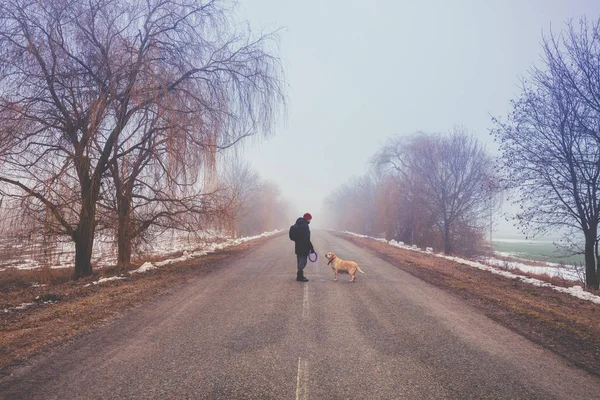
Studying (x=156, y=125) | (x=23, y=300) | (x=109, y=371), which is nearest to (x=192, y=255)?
(x=156, y=125)

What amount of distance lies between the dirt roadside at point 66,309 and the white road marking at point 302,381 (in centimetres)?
305

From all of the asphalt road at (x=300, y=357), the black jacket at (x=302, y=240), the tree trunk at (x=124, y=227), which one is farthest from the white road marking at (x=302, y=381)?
the tree trunk at (x=124, y=227)

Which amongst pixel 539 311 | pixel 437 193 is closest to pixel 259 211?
pixel 437 193

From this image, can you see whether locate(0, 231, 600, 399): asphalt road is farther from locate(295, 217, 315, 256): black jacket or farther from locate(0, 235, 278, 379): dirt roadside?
locate(295, 217, 315, 256): black jacket

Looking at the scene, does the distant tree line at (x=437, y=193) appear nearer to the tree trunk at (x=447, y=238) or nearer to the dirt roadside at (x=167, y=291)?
the tree trunk at (x=447, y=238)

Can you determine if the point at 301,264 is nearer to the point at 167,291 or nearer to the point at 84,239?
the point at 167,291

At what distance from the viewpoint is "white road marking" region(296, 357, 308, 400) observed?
3102 millimetres

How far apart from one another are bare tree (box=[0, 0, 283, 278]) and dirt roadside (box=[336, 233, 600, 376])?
803 centimetres

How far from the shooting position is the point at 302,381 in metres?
3.37

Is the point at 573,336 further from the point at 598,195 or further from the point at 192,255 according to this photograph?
the point at 192,255

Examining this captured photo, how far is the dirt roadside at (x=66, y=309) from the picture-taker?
4293mm

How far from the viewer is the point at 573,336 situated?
5.04 m

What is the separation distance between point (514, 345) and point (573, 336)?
1206mm

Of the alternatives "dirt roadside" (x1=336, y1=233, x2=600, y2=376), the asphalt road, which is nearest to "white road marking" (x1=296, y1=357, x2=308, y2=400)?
the asphalt road
